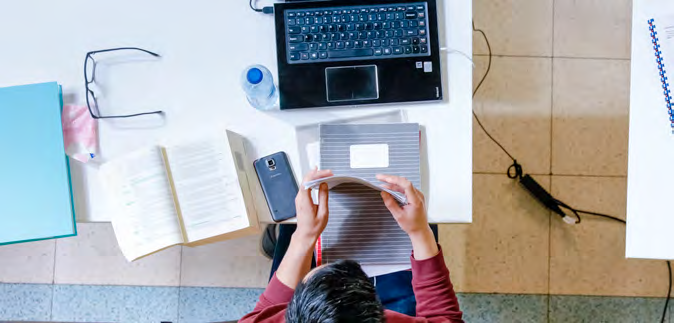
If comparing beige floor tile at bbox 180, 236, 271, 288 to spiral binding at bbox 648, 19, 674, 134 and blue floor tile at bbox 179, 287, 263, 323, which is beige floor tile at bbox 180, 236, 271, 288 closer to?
blue floor tile at bbox 179, 287, 263, 323

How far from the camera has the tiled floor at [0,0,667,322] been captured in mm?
1539

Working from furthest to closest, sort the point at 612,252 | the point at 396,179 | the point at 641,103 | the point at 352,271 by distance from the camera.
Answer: the point at 612,252, the point at 641,103, the point at 396,179, the point at 352,271

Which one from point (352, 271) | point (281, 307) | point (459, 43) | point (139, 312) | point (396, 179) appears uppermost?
point (459, 43)

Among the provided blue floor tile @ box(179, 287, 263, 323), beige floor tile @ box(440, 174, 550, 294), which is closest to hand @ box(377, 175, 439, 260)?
beige floor tile @ box(440, 174, 550, 294)

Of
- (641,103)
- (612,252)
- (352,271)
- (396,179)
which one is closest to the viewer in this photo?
(352,271)

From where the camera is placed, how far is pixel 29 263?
1575mm

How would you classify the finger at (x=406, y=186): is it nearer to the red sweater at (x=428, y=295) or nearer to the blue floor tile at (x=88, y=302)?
the red sweater at (x=428, y=295)

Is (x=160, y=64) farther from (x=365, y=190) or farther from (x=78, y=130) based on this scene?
(x=365, y=190)

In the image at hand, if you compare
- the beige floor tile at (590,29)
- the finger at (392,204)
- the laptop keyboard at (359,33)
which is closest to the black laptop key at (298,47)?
the laptop keyboard at (359,33)

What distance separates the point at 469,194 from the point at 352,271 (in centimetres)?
30

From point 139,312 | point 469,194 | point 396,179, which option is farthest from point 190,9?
point 139,312

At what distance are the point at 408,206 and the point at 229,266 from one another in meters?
0.86

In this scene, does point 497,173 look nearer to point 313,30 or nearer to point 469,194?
point 469,194

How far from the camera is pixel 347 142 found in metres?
0.93
